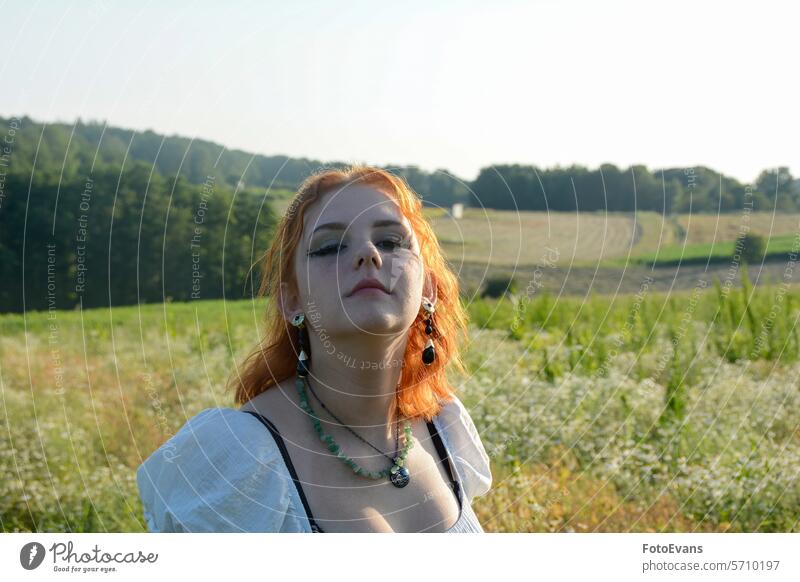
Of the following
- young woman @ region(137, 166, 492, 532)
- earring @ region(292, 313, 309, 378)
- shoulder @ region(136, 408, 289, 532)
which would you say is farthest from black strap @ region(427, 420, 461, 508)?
shoulder @ region(136, 408, 289, 532)

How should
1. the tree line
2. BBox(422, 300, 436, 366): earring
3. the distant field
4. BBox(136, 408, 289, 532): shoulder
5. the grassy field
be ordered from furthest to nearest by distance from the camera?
the distant field → the grassy field → the tree line → BBox(422, 300, 436, 366): earring → BBox(136, 408, 289, 532): shoulder

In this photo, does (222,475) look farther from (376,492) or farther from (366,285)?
(366,285)

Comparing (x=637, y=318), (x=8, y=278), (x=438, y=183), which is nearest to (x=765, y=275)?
(x=637, y=318)

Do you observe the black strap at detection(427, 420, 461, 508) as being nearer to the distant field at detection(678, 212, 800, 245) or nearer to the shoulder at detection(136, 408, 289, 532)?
the shoulder at detection(136, 408, 289, 532)

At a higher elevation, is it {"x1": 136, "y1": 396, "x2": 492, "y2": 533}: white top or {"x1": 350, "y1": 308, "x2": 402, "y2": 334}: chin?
{"x1": 350, "y1": 308, "x2": 402, "y2": 334}: chin

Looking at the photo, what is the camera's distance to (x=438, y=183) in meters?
2.77

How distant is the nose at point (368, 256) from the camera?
2.02m

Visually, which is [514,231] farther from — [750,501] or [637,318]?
[637,318]

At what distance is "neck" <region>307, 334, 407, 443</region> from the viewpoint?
2.11m

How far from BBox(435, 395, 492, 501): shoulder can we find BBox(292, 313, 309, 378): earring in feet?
1.35

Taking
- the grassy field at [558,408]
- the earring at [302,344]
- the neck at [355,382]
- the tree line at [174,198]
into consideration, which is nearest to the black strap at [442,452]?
the neck at [355,382]

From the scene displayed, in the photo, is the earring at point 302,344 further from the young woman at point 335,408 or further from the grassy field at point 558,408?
the grassy field at point 558,408

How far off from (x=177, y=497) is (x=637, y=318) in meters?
3.39

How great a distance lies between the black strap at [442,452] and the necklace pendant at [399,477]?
0.17 m
